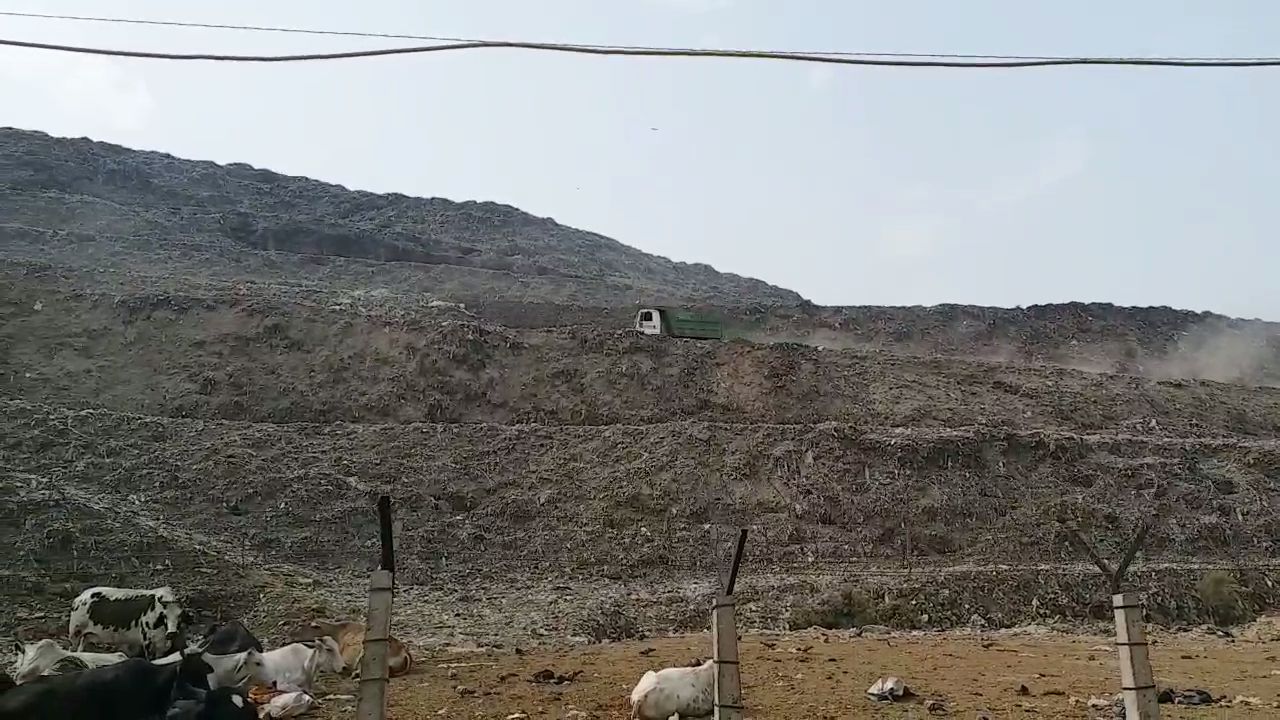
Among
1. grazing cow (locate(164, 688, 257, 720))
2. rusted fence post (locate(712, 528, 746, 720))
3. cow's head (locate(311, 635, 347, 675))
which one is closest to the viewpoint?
rusted fence post (locate(712, 528, 746, 720))

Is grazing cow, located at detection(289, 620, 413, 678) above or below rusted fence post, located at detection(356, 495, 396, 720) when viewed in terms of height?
below

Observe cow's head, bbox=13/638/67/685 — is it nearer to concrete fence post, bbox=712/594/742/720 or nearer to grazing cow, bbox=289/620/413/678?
grazing cow, bbox=289/620/413/678

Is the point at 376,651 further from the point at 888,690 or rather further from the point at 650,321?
the point at 650,321

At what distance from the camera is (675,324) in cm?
3853

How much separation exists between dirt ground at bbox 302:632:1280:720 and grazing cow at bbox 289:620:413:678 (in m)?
0.30

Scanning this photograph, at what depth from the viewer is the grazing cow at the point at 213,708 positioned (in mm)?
8117

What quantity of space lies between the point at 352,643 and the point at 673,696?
529 cm

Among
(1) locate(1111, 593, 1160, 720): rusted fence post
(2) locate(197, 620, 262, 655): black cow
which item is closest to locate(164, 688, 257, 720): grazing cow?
(2) locate(197, 620, 262, 655): black cow

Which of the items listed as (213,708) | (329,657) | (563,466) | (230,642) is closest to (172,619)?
(230,642)

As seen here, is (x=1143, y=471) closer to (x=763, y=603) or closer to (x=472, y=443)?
(x=763, y=603)

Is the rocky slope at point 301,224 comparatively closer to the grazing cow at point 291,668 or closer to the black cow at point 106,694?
the grazing cow at point 291,668

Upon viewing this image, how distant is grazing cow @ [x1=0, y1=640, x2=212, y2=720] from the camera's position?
763cm

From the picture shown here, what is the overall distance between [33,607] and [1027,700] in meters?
14.5

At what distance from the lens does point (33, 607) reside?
49.7 feet
